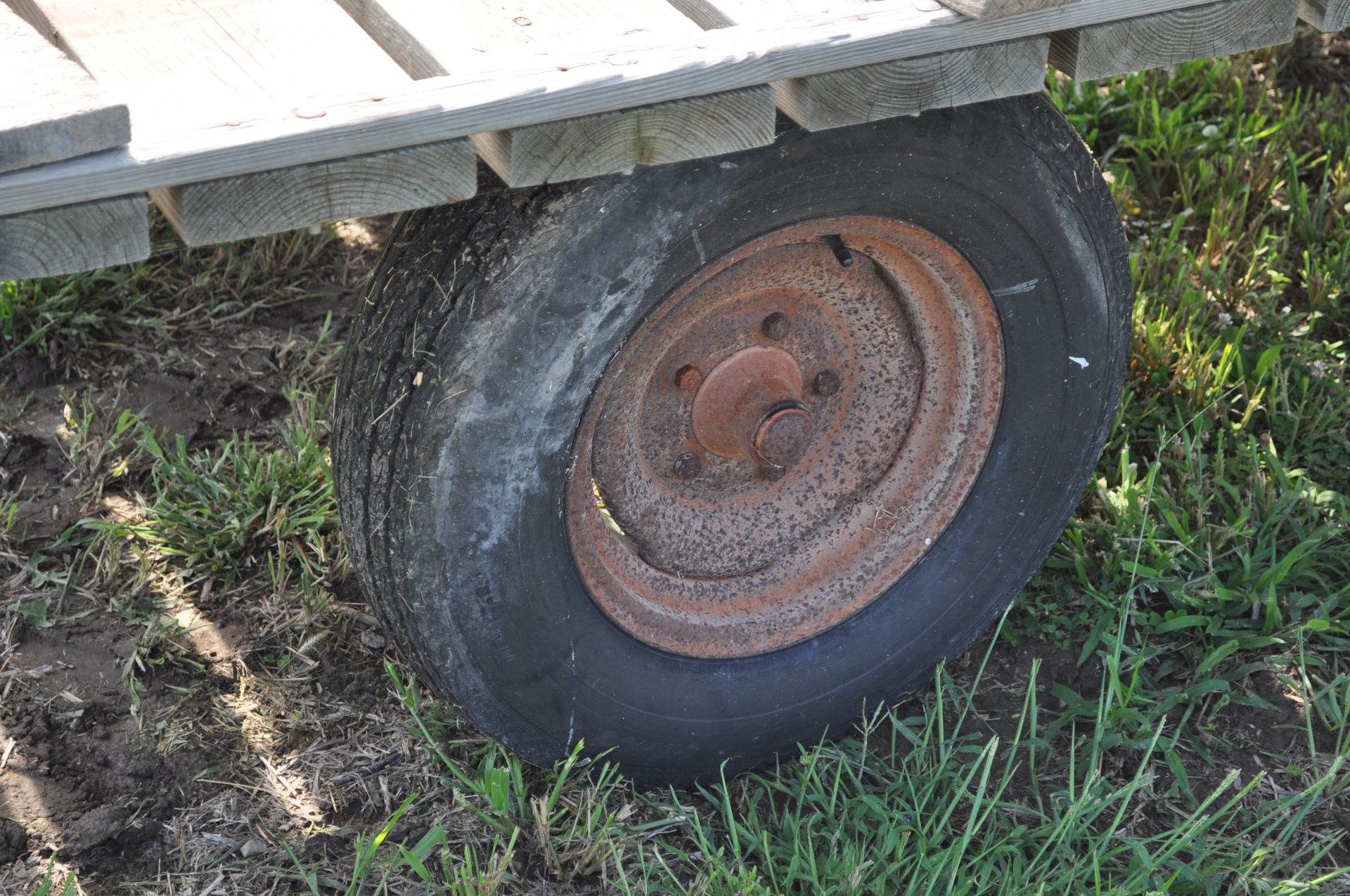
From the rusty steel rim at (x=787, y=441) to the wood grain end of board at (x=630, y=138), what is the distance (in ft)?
1.25

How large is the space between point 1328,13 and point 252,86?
4.77 feet

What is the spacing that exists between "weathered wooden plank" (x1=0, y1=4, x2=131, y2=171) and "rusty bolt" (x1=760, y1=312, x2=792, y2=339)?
1.11 meters

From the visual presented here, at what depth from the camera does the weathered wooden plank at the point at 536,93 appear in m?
1.33

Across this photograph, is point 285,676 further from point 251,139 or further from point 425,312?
point 251,139

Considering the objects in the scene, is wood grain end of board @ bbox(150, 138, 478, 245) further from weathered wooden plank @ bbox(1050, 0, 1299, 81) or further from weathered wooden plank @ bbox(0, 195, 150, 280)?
weathered wooden plank @ bbox(1050, 0, 1299, 81)

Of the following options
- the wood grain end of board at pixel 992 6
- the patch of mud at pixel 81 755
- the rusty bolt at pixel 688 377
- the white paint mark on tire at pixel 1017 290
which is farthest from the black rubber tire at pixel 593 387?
the patch of mud at pixel 81 755

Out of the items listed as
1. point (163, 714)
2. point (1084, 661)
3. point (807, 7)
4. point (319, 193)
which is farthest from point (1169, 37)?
point (163, 714)

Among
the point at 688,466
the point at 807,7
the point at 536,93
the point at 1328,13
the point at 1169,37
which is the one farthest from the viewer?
the point at 688,466

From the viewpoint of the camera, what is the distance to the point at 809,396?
91.4 inches

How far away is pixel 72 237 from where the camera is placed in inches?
53.5

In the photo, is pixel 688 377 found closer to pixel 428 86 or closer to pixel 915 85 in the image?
pixel 915 85

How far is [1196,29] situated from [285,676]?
1904 mm

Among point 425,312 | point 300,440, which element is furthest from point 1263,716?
point 300,440

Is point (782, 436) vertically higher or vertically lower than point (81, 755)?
higher
